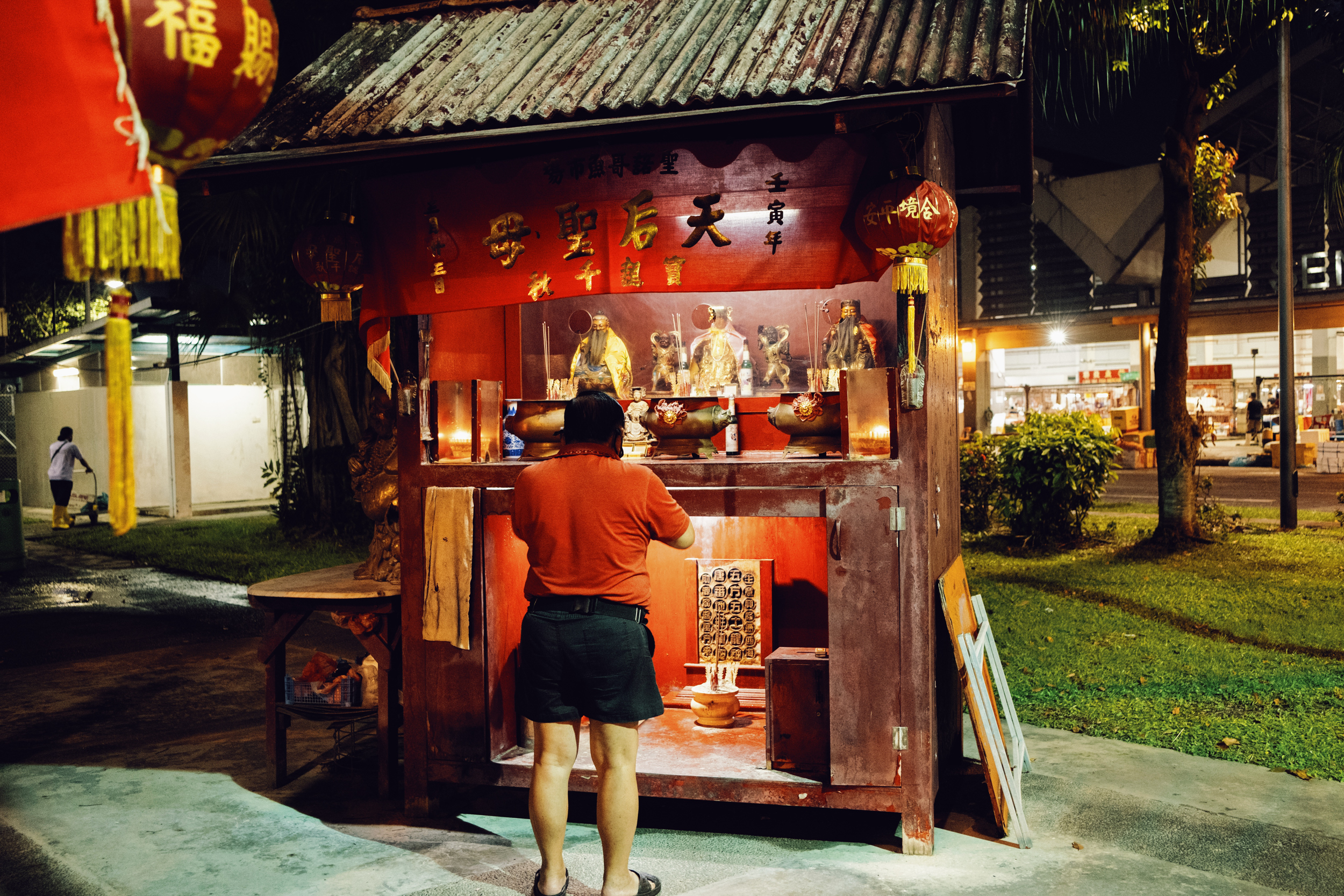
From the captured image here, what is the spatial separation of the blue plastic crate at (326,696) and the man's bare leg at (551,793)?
214 centimetres

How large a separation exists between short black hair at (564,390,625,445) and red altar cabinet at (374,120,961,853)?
87 cm

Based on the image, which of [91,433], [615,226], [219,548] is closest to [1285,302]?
[615,226]

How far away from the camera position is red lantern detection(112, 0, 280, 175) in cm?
269

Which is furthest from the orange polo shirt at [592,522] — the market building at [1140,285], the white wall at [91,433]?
the market building at [1140,285]

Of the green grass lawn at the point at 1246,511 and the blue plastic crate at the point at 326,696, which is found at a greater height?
the blue plastic crate at the point at 326,696

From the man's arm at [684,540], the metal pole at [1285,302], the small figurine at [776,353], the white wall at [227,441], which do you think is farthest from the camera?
the white wall at [227,441]

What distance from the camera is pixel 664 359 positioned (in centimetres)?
697

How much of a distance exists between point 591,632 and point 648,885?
1221 millimetres

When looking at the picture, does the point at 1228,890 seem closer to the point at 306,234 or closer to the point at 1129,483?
the point at 306,234

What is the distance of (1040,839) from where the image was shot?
4.86 metres

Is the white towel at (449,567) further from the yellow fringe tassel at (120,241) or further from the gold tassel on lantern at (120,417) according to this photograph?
the yellow fringe tassel at (120,241)

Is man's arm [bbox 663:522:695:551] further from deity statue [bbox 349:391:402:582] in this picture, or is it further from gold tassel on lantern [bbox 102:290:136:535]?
deity statue [bbox 349:391:402:582]

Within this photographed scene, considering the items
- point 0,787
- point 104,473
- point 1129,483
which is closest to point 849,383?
point 0,787

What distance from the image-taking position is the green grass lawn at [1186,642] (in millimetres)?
6664
